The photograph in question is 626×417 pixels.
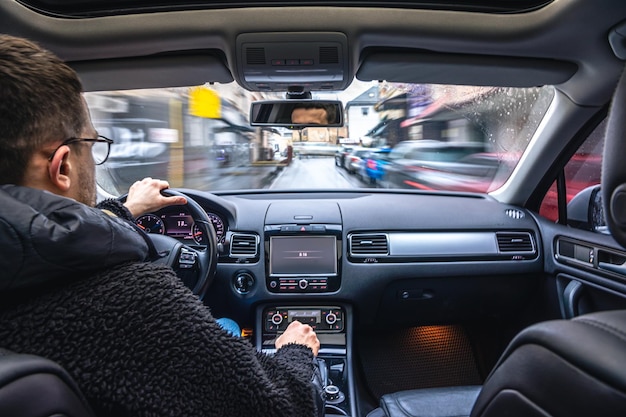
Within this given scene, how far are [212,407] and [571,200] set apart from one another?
3202mm

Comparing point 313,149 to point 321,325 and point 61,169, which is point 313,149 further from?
point 61,169

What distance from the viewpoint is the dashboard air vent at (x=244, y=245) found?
3.50m

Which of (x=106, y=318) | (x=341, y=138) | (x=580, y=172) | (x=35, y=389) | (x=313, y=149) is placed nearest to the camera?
(x=35, y=389)

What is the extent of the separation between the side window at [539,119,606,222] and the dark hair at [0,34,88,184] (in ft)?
9.85

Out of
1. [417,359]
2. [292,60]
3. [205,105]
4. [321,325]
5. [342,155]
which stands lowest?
[417,359]

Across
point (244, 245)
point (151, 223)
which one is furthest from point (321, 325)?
point (151, 223)

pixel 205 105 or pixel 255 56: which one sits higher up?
pixel 205 105

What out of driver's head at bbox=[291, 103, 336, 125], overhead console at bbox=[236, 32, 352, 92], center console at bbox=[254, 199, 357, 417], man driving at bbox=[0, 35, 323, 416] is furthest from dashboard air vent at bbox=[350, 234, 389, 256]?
man driving at bbox=[0, 35, 323, 416]

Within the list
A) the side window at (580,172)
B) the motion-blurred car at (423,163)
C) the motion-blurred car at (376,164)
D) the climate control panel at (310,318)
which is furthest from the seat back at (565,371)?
the motion-blurred car at (376,164)

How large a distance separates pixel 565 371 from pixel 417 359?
3024 mm

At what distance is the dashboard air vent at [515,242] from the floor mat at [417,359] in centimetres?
89

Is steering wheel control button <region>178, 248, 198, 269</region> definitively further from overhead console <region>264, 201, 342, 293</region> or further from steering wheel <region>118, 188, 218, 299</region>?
overhead console <region>264, 201, 342, 293</region>

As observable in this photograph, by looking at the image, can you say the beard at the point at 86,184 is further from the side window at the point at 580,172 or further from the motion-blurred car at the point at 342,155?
the motion-blurred car at the point at 342,155

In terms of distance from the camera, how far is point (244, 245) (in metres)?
3.51
